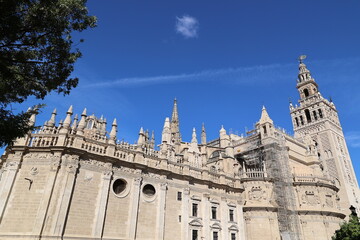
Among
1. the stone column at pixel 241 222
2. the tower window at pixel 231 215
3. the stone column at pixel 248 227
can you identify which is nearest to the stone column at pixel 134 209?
the tower window at pixel 231 215

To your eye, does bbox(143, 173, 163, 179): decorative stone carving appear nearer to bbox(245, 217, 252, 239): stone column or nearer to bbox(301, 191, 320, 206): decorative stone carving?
bbox(245, 217, 252, 239): stone column

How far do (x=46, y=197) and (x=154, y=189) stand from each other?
9253 mm

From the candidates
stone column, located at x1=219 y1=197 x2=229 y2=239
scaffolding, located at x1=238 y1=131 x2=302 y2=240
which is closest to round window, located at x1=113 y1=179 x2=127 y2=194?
stone column, located at x1=219 y1=197 x2=229 y2=239

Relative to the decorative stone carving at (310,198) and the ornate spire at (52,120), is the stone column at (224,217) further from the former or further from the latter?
the ornate spire at (52,120)

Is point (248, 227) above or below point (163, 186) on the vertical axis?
below

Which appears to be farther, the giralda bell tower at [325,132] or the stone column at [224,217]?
the giralda bell tower at [325,132]

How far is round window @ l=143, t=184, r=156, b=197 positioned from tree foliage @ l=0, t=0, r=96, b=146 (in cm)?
1439

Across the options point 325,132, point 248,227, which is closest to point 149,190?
point 248,227

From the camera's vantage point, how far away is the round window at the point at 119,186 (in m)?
22.6

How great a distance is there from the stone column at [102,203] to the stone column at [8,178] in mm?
6140

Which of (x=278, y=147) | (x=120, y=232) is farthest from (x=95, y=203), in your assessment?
(x=278, y=147)

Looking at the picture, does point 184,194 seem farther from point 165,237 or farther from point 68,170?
point 68,170

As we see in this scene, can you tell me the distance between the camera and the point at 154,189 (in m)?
24.7

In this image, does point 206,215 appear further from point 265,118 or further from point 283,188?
point 265,118
